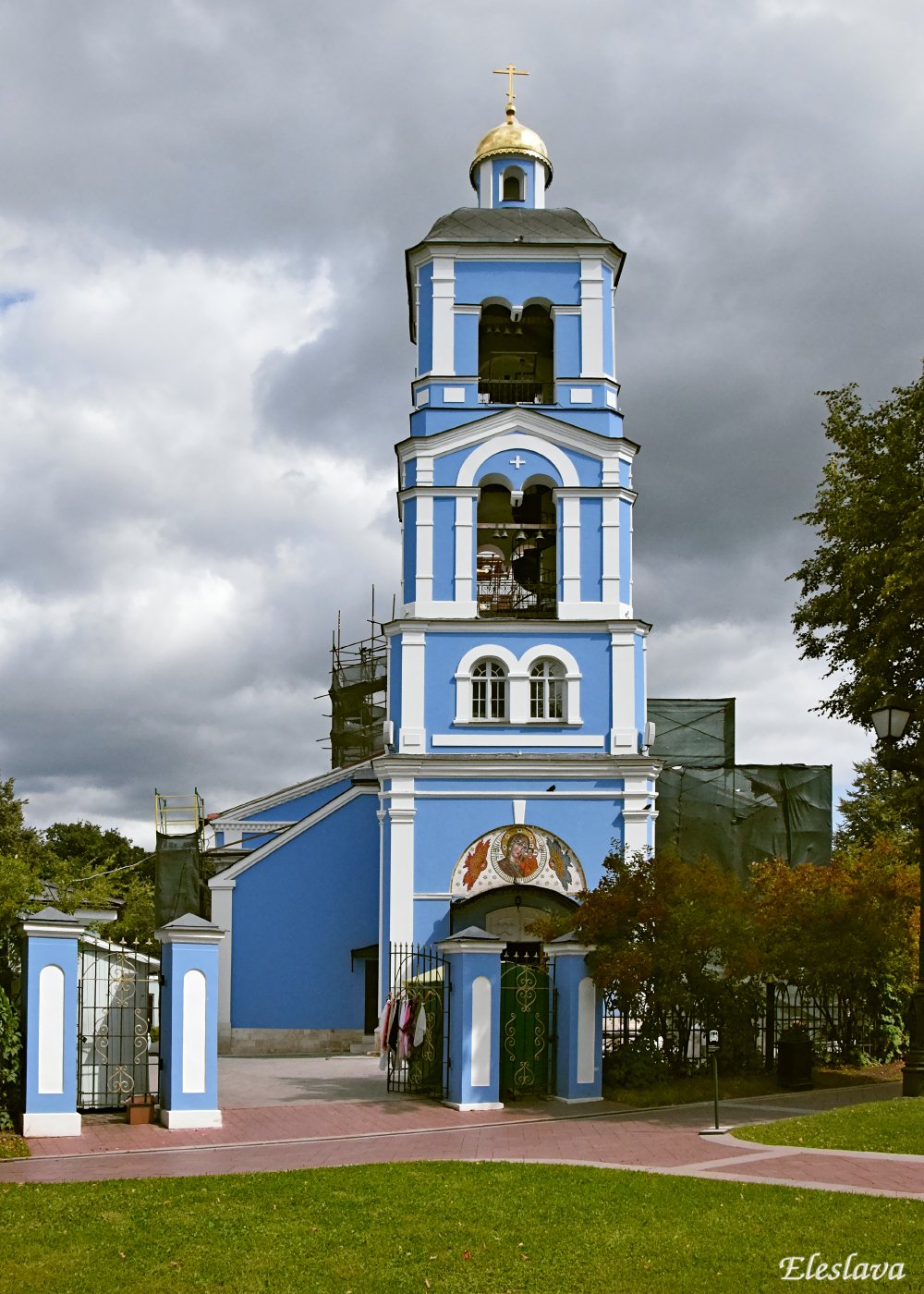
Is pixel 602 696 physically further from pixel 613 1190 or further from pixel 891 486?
pixel 613 1190

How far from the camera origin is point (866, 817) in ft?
151

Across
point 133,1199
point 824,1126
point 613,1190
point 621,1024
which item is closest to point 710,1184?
point 613,1190

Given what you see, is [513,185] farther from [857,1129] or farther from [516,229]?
[857,1129]

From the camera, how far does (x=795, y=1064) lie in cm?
1942

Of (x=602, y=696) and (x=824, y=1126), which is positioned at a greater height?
(x=602, y=696)

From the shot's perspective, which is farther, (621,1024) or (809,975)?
(809,975)

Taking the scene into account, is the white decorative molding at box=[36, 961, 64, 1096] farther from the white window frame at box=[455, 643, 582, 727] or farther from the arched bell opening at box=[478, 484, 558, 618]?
the arched bell opening at box=[478, 484, 558, 618]

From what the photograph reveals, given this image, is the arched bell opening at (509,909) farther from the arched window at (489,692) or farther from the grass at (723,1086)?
the grass at (723,1086)

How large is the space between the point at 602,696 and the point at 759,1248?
62.4 ft

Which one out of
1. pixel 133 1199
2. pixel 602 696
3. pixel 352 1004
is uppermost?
pixel 602 696

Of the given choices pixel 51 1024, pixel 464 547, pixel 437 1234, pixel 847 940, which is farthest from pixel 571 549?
pixel 437 1234

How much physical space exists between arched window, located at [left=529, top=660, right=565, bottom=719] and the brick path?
10.8m

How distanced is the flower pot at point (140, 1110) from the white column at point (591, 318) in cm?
1815

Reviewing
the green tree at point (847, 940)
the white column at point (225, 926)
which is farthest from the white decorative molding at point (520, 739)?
the white column at point (225, 926)
